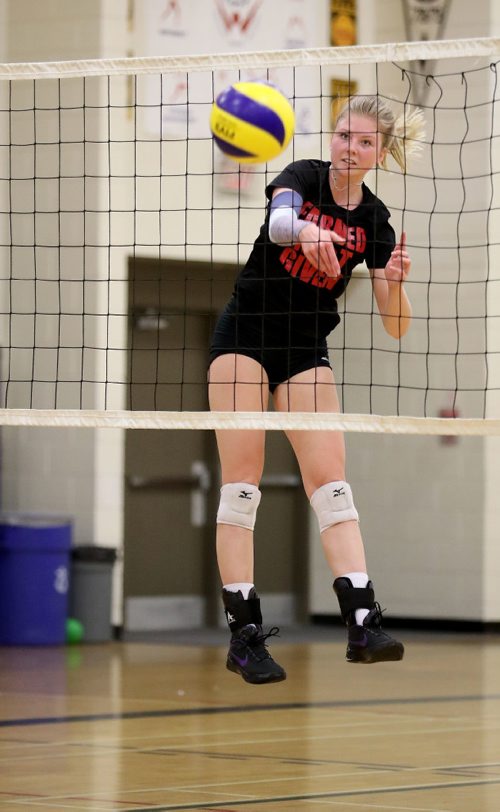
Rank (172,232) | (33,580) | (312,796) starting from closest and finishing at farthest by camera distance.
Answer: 1. (312,796)
2. (33,580)
3. (172,232)

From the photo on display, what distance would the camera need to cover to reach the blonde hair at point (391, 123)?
5.24 m

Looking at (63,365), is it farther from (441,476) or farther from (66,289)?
(441,476)

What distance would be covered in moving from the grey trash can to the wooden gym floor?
1.21ft

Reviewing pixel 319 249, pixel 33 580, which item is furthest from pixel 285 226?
pixel 33 580

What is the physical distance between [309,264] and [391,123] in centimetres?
58

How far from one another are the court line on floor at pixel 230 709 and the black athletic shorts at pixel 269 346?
3.20 metres

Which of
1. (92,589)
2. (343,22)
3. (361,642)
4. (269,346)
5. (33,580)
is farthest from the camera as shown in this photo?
(343,22)

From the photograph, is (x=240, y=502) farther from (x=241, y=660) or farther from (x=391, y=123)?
(x=391, y=123)

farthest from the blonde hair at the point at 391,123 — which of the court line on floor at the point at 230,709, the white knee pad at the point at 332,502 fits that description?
the court line on floor at the point at 230,709

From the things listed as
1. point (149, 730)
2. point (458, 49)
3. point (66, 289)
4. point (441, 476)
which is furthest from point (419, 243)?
point (458, 49)

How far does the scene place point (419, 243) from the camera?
13.0 meters

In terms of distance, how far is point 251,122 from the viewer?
5113 millimetres

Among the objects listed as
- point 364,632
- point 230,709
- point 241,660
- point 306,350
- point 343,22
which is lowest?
point 230,709

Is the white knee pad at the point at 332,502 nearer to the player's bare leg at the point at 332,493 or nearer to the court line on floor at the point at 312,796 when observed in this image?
the player's bare leg at the point at 332,493
